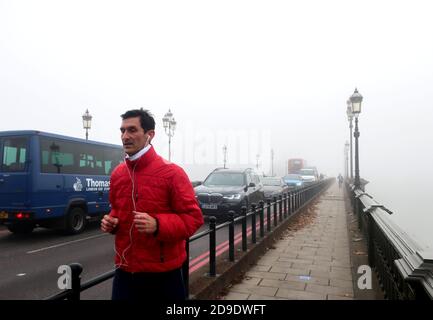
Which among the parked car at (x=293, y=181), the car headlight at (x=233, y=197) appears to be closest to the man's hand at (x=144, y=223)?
the car headlight at (x=233, y=197)

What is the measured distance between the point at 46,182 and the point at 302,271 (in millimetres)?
7335

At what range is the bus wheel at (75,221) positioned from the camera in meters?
10.5

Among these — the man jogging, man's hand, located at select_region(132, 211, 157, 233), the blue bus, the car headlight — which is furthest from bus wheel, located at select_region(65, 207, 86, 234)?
man's hand, located at select_region(132, 211, 157, 233)

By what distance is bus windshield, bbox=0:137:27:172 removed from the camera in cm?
966

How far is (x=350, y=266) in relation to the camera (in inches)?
277

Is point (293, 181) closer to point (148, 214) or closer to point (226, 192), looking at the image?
point (226, 192)

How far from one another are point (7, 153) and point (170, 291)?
30.4ft

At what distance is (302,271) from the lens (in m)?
6.55

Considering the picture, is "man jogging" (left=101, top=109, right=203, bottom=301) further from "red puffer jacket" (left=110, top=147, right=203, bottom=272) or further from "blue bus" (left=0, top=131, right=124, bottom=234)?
"blue bus" (left=0, top=131, right=124, bottom=234)
